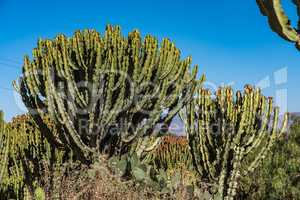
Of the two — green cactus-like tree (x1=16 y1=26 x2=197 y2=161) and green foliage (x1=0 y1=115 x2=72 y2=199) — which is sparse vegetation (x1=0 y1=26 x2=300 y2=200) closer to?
green cactus-like tree (x1=16 y1=26 x2=197 y2=161)

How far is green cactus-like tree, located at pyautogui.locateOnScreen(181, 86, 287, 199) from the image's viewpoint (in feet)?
26.2

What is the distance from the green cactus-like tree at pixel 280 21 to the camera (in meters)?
4.57

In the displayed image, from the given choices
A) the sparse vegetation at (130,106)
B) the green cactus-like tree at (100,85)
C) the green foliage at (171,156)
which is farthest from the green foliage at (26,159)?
the green foliage at (171,156)

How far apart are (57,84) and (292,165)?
536 centimetres

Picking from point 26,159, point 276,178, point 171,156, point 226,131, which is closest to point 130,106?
point 226,131

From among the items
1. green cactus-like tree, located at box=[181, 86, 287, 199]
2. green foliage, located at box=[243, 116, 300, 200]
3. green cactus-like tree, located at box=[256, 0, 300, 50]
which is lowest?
green foliage, located at box=[243, 116, 300, 200]

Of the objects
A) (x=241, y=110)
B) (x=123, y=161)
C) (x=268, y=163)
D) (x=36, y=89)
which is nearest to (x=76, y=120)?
(x=36, y=89)

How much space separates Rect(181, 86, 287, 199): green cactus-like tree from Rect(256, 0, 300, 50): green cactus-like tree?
11.0ft

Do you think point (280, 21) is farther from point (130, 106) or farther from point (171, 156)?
point (171, 156)

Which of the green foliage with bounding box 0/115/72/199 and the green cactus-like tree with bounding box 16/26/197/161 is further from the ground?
the green cactus-like tree with bounding box 16/26/197/161

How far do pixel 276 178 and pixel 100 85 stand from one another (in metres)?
4.45

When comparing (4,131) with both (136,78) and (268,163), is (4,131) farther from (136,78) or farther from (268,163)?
(268,163)

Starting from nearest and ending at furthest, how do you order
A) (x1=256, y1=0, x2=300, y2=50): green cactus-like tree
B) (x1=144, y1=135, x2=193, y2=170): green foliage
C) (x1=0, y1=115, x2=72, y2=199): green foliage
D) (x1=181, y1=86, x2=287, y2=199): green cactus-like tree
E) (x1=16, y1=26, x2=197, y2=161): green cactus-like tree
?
(x1=256, y1=0, x2=300, y2=50): green cactus-like tree → (x1=16, y1=26, x2=197, y2=161): green cactus-like tree → (x1=181, y1=86, x2=287, y2=199): green cactus-like tree → (x1=0, y1=115, x2=72, y2=199): green foliage → (x1=144, y1=135, x2=193, y2=170): green foliage

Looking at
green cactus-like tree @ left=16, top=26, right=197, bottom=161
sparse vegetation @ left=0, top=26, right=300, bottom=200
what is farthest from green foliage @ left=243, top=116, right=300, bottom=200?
green cactus-like tree @ left=16, top=26, right=197, bottom=161
